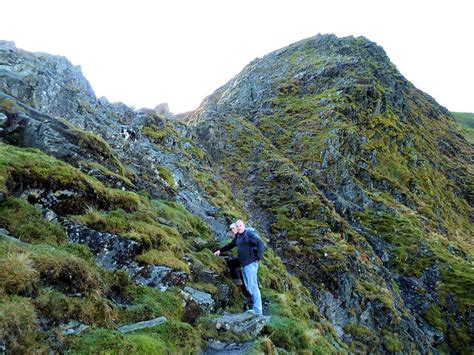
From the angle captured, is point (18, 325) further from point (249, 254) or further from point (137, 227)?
point (249, 254)

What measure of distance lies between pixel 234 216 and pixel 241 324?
14.4 meters

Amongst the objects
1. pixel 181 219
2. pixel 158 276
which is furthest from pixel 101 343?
pixel 181 219

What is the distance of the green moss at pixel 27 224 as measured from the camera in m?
9.43

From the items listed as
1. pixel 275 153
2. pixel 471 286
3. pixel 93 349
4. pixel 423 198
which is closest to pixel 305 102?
pixel 275 153

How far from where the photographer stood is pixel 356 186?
44594 mm

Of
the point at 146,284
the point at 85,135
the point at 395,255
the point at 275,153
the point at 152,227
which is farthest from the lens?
the point at 275,153

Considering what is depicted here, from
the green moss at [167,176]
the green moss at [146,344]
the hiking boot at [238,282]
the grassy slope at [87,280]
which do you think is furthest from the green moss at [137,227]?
the green moss at [167,176]

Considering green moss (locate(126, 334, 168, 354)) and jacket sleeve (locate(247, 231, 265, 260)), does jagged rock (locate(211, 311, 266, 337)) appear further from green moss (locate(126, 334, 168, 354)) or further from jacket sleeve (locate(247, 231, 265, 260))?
jacket sleeve (locate(247, 231, 265, 260))

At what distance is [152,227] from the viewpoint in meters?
12.9

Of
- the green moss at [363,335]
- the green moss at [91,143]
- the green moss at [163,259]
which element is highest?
the green moss at [91,143]

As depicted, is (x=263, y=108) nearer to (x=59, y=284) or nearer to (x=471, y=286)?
(x=471, y=286)

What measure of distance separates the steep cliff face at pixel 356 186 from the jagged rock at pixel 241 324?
15975mm

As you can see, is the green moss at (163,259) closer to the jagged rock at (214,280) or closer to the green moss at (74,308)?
the jagged rock at (214,280)

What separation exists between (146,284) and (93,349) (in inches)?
144
